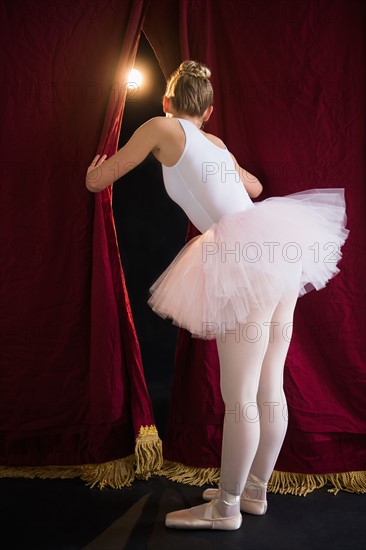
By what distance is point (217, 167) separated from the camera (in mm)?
1706

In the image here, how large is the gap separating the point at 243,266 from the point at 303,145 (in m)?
0.77

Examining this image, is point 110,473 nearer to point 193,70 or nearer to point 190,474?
point 190,474

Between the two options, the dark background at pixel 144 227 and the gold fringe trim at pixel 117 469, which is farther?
the dark background at pixel 144 227

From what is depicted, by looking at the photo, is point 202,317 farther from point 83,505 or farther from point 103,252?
point 83,505

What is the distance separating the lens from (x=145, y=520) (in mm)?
1841

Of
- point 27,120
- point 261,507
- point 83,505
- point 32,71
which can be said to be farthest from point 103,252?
point 261,507

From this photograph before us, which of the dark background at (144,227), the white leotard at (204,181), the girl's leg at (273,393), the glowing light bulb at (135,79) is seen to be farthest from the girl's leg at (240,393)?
the glowing light bulb at (135,79)

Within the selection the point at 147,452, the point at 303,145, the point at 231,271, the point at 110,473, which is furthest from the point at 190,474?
the point at 303,145

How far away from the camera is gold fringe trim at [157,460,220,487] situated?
212 centimetres

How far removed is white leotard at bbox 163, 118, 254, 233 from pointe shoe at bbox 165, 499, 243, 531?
0.90 meters

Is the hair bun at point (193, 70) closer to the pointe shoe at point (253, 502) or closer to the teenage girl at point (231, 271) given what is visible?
the teenage girl at point (231, 271)

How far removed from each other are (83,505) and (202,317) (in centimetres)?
85

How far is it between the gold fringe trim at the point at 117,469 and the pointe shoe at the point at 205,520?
13.2 inches

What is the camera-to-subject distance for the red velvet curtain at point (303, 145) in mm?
2129
